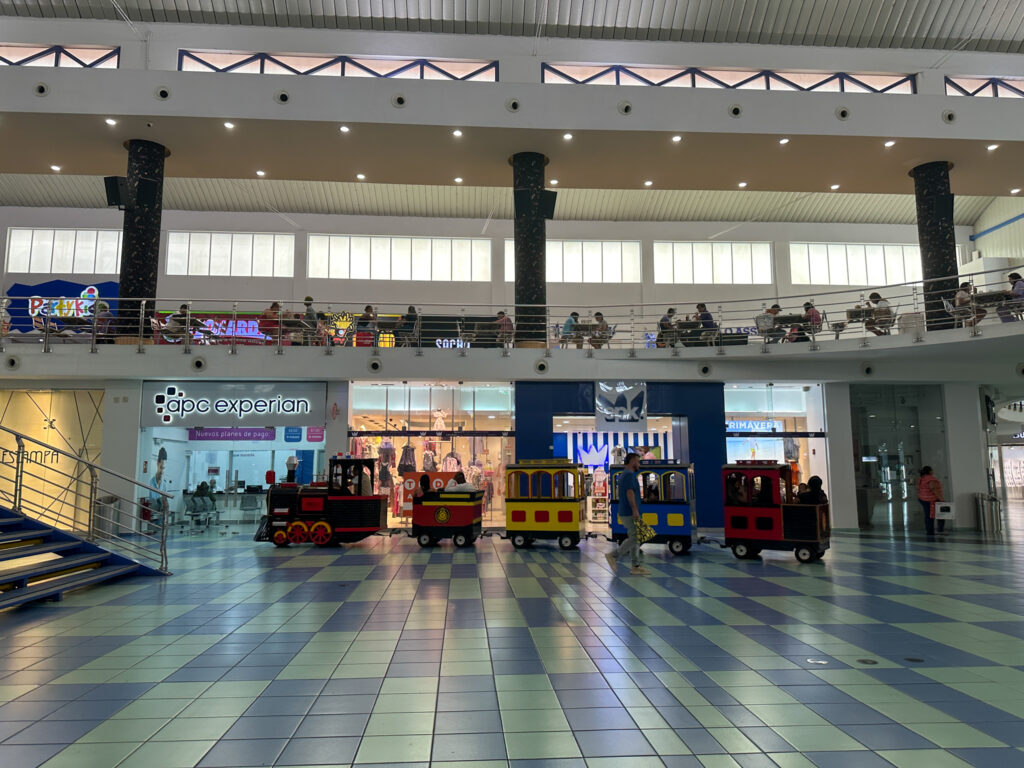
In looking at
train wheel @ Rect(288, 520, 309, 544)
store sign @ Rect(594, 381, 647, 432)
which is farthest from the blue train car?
train wheel @ Rect(288, 520, 309, 544)

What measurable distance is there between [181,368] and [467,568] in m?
9.38

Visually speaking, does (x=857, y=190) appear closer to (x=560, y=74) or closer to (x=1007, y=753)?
(x=560, y=74)

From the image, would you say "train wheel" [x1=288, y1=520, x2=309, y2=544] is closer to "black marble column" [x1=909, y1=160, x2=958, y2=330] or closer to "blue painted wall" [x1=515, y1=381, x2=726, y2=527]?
"blue painted wall" [x1=515, y1=381, x2=726, y2=527]

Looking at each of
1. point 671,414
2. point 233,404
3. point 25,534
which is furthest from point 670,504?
point 233,404

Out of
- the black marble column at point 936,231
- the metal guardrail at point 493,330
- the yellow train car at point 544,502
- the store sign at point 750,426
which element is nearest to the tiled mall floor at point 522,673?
the yellow train car at point 544,502

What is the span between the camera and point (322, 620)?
700 centimetres

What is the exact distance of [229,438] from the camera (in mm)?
16875

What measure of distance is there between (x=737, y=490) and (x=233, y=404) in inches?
470

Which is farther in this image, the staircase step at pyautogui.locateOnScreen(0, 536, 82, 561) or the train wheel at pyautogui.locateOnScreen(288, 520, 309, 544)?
the train wheel at pyautogui.locateOnScreen(288, 520, 309, 544)

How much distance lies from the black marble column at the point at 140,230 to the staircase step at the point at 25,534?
8.52m

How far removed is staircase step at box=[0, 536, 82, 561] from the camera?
7812mm

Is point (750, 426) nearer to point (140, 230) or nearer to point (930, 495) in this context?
point (930, 495)

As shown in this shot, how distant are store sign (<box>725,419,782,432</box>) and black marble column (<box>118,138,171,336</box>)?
14994 millimetres

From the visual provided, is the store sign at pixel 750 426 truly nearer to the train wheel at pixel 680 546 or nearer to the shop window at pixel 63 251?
the train wheel at pixel 680 546
